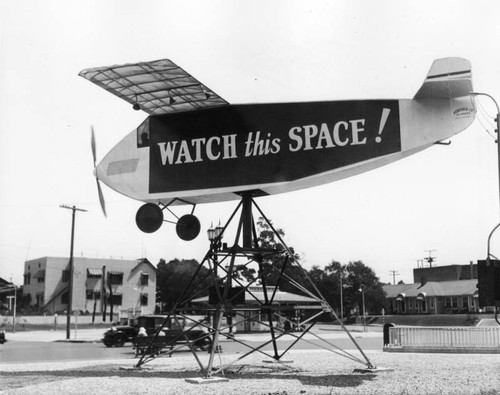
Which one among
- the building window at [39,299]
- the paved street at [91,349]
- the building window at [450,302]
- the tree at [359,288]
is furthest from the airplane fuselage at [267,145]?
the tree at [359,288]

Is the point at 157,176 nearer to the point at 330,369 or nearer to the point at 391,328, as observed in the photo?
the point at 330,369

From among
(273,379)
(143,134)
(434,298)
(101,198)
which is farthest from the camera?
(434,298)

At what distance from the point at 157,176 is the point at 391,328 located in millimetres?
13482

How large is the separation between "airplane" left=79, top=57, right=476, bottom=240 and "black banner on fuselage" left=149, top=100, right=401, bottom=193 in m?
0.02

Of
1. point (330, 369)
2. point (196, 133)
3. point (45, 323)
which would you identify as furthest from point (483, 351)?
point (45, 323)

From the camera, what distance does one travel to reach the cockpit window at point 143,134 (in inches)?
614

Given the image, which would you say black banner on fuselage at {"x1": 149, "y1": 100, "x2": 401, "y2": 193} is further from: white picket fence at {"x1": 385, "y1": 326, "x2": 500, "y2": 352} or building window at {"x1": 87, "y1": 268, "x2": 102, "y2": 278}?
building window at {"x1": 87, "y1": 268, "x2": 102, "y2": 278}

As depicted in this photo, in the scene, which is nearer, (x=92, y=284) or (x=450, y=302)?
(x=450, y=302)

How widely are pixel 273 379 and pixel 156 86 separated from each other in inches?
285

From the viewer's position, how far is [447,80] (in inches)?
495

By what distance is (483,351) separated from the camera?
22.0 m

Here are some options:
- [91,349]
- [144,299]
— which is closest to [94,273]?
[144,299]

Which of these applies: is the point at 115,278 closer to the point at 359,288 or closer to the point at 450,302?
Result: the point at 359,288

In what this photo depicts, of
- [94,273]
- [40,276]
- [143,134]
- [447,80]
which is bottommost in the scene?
[40,276]
